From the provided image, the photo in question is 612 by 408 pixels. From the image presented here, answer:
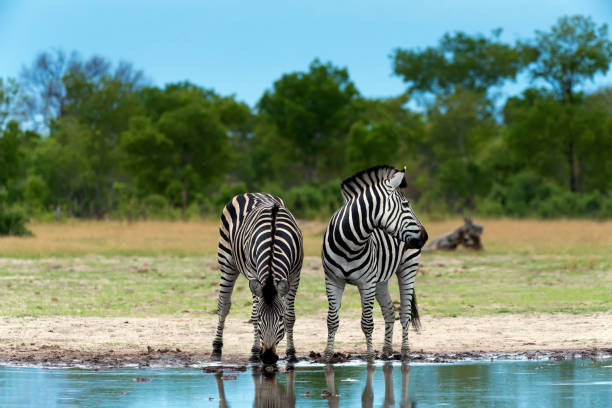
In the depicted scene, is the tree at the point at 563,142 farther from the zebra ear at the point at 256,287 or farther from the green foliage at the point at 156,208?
the zebra ear at the point at 256,287

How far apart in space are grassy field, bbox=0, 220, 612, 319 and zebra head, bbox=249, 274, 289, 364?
5642 mm

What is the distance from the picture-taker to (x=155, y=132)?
49.7 meters

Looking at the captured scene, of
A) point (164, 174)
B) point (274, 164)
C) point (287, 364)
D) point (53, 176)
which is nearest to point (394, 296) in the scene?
point (287, 364)

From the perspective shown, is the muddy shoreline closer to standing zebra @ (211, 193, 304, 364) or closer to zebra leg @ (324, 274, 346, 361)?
standing zebra @ (211, 193, 304, 364)

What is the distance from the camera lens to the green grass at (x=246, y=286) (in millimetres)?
15469

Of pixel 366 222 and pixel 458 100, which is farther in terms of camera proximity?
pixel 458 100

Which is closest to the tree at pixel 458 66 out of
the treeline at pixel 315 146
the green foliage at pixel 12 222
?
the treeline at pixel 315 146

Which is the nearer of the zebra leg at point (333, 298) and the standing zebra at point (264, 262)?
the standing zebra at point (264, 262)

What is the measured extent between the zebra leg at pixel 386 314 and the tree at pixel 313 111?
51.0 m

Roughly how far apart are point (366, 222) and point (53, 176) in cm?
4742

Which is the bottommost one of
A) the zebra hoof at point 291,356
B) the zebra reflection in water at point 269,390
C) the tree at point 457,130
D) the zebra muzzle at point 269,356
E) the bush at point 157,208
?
the zebra reflection in water at point 269,390

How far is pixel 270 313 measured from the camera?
29.6ft

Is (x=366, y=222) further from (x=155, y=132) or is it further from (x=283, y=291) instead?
(x=155, y=132)

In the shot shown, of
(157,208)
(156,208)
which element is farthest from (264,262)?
(157,208)
